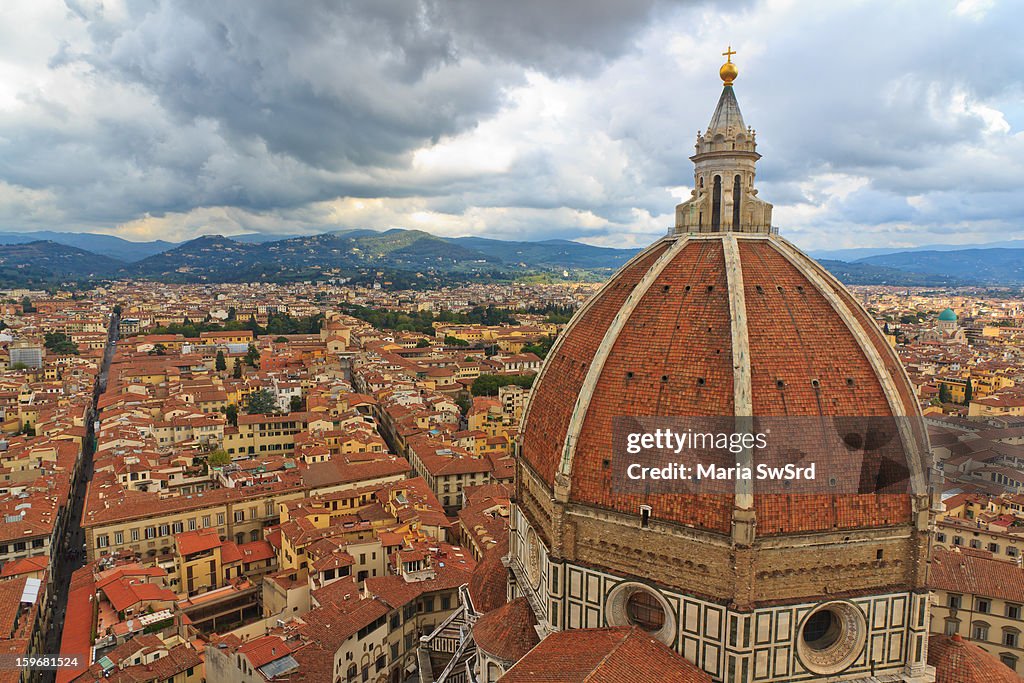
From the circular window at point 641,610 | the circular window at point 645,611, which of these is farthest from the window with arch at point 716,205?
the circular window at point 645,611

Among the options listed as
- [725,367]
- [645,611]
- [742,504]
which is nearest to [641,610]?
[645,611]

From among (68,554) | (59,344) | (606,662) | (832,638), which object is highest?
(606,662)

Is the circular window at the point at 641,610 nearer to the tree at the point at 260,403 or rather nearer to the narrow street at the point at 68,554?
the narrow street at the point at 68,554

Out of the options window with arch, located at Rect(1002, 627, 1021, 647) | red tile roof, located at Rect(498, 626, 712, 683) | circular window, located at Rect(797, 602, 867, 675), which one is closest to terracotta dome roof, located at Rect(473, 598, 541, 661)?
red tile roof, located at Rect(498, 626, 712, 683)

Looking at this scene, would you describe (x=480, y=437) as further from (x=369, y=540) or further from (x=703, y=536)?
(x=703, y=536)

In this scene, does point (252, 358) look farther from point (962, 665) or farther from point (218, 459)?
point (962, 665)

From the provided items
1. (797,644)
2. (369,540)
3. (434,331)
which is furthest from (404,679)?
(434,331)
